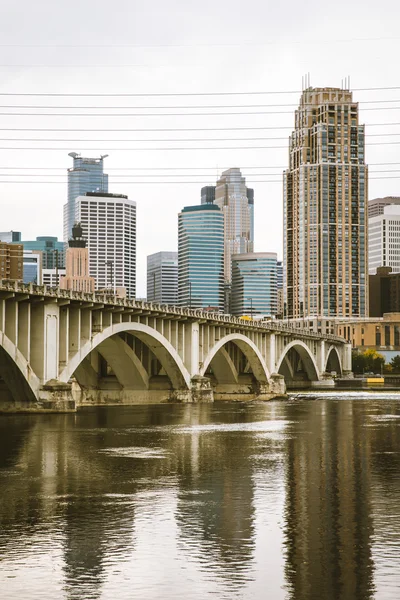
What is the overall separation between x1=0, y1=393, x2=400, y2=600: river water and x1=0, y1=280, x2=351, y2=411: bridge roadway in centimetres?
1326

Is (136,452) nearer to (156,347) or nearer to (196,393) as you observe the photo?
(156,347)

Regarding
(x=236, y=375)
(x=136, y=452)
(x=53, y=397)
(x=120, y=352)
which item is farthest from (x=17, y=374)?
(x=236, y=375)

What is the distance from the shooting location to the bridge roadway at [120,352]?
80062mm

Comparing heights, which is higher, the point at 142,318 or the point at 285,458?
the point at 142,318

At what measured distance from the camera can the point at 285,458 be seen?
54.1 metres

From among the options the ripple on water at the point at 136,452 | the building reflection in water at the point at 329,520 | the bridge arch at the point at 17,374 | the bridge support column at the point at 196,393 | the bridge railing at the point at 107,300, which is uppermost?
the bridge railing at the point at 107,300

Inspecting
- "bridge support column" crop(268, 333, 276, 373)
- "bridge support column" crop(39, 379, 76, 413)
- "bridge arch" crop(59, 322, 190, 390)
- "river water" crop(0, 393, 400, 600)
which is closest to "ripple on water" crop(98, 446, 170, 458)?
"river water" crop(0, 393, 400, 600)

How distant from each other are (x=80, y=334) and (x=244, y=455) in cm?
3709

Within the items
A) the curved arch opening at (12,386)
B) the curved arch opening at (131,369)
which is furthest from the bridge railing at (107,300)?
the curved arch opening at (12,386)

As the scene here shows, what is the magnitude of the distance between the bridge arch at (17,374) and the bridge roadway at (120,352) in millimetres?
85

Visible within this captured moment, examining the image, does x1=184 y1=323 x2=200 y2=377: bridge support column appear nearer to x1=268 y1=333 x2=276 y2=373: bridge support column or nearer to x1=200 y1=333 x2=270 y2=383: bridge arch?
x1=200 y1=333 x2=270 y2=383: bridge arch

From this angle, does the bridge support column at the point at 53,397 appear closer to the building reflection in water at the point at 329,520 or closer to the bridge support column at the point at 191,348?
the building reflection in water at the point at 329,520

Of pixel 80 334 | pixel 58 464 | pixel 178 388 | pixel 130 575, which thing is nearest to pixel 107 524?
pixel 130 575

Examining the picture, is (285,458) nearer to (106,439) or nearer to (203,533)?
(106,439)
